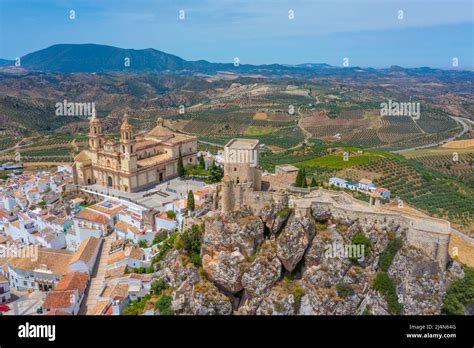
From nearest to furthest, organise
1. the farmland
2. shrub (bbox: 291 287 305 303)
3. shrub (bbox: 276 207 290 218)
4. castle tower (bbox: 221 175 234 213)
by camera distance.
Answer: shrub (bbox: 291 287 305 303), shrub (bbox: 276 207 290 218), castle tower (bbox: 221 175 234 213), the farmland

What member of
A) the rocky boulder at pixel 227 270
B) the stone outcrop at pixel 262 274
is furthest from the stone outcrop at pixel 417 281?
Result: the rocky boulder at pixel 227 270

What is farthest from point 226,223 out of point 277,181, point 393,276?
point 393,276

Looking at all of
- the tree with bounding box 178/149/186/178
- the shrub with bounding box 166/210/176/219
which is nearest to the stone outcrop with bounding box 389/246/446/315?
the shrub with bounding box 166/210/176/219

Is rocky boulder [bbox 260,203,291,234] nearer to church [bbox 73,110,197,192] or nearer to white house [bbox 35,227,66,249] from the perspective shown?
church [bbox 73,110,197,192]

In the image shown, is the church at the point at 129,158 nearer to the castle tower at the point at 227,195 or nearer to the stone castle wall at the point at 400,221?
the castle tower at the point at 227,195

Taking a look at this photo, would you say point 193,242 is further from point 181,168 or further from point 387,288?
point 181,168

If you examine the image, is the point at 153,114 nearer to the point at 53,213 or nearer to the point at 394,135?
the point at 394,135

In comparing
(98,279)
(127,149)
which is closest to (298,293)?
(98,279)
